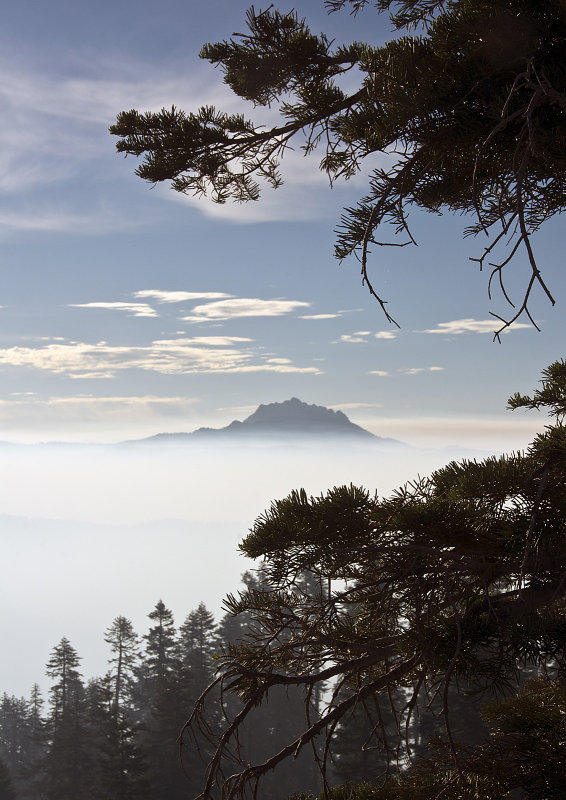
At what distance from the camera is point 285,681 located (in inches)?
163

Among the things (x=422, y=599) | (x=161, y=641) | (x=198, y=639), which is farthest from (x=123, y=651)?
(x=422, y=599)

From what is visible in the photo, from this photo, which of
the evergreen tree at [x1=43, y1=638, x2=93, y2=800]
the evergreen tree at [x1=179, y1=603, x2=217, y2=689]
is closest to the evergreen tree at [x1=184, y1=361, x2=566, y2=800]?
the evergreen tree at [x1=43, y1=638, x2=93, y2=800]

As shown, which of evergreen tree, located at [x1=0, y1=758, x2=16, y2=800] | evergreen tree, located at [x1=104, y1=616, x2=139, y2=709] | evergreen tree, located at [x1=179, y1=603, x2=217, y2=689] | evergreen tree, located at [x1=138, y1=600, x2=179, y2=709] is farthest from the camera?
evergreen tree, located at [x1=104, y1=616, x2=139, y2=709]

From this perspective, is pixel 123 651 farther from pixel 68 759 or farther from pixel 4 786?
pixel 4 786

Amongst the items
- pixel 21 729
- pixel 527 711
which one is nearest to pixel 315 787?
pixel 21 729

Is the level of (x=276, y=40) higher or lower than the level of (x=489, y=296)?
higher

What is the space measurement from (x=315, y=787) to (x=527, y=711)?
36.8m

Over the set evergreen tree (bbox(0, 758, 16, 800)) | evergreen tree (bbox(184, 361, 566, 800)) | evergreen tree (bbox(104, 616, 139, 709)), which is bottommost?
evergreen tree (bbox(0, 758, 16, 800))

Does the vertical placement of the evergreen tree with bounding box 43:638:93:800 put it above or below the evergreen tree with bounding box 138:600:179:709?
below

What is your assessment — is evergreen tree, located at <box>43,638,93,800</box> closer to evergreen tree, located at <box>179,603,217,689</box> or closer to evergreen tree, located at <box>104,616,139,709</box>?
evergreen tree, located at <box>179,603,217,689</box>

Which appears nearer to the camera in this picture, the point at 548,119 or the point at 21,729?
the point at 548,119

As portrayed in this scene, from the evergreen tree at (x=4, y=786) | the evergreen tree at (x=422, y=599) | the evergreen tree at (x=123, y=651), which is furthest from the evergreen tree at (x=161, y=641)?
the evergreen tree at (x=422, y=599)

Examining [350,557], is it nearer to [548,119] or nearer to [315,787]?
[548,119]

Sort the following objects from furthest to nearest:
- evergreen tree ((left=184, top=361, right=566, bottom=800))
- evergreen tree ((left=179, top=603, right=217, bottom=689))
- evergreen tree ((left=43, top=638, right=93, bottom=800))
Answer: evergreen tree ((left=179, top=603, right=217, bottom=689))
evergreen tree ((left=43, top=638, right=93, bottom=800))
evergreen tree ((left=184, top=361, right=566, bottom=800))
